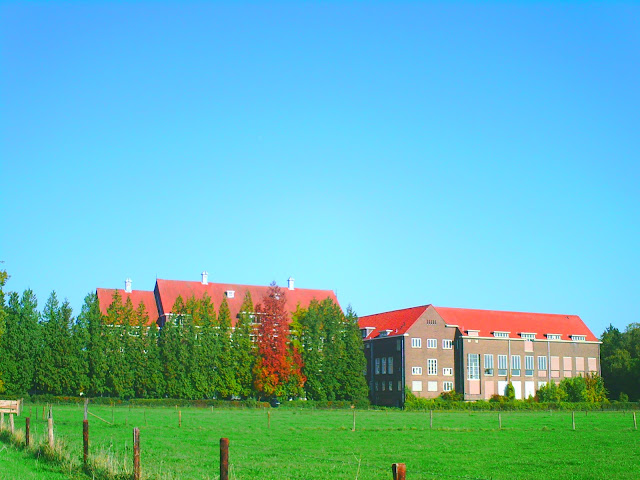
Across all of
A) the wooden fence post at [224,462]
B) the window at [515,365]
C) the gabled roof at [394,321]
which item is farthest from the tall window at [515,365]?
the wooden fence post at [224,462]

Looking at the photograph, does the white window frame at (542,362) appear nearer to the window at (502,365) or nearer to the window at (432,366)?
the window at (502,365)

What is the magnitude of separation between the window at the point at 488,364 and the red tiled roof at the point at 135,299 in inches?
1629

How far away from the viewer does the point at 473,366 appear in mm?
92812

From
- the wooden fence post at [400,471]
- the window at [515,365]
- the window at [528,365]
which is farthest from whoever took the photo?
the window at [528,365]

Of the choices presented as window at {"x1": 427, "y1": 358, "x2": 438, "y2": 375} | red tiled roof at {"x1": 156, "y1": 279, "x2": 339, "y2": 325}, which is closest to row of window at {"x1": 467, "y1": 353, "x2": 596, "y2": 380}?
window at {"x1": 427, "y1": 358, "x2": 438, "y2": 375}

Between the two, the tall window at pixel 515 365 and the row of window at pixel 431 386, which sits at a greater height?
the tall window at pixel 515 365

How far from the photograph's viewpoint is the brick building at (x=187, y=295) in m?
93.3

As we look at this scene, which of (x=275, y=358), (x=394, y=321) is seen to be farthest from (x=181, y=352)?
(x=394, y=321)

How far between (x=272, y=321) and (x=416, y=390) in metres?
19.7

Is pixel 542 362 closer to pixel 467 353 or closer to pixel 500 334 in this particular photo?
pixel 500 334

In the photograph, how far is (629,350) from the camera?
103375 mm

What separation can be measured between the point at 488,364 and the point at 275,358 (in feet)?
93.2

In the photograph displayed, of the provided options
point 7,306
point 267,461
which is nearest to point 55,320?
point 7,306

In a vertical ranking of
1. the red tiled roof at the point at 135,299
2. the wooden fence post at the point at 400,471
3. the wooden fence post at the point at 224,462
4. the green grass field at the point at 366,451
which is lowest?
the green grass field at the point at 366,451
